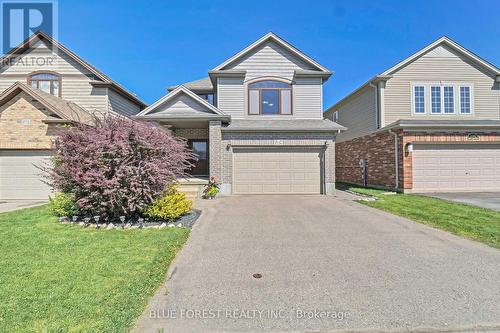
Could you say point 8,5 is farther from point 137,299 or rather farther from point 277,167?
point 137,299

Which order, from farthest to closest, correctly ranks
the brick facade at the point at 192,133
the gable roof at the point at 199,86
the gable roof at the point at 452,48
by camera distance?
1. the gable roof at the point at 199,86
2. the brick facade at the point at 192,133
3. the gable roof at the point at 452,48

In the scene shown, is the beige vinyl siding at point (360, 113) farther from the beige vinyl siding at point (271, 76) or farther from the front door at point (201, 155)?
the front door at point (201, 155)

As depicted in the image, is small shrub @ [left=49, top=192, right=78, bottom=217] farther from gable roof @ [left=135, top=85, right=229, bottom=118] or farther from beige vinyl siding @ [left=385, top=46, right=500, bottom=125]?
beige vinyl siding @ [left=385, top=46, right=500, bottom=125]

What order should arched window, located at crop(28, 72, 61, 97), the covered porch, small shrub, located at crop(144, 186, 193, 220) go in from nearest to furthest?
small shrub, located at crop(144, 186, 193, 220) < the covered porch < arched window, located at crop(28, 72, 61, 97)

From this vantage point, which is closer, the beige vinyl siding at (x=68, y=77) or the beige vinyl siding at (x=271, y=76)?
the beige vinyl siding at (x=271, y=76)

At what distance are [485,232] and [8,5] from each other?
19954mm

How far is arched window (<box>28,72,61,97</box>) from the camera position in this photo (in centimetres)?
1555

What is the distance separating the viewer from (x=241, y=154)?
13.4 meters

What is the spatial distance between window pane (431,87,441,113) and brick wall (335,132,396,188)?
378cm

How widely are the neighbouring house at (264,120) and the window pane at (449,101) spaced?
300 inches

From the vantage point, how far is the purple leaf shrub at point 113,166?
692cm

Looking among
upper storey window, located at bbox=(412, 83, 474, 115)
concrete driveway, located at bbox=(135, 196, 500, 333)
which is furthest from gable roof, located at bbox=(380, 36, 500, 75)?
concrete driveway, located at bbox=(135, 196, 500, 333)

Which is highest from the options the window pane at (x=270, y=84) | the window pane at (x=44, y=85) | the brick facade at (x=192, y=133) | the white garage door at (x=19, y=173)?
the window pane at (x=44, y=85)

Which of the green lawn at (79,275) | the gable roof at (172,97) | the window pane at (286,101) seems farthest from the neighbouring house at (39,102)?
the window pane at (286,101)
